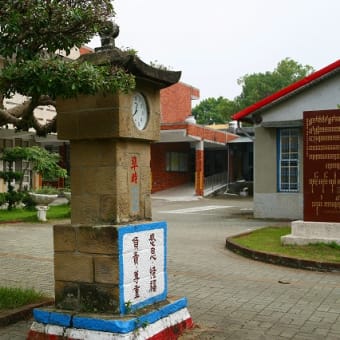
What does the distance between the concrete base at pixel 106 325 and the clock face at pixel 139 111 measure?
5.98ft

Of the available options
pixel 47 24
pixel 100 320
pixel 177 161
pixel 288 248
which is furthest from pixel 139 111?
pixel 177 161

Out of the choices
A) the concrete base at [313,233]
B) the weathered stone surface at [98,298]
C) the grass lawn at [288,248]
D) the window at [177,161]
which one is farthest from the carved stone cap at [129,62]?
the window at [177,161]

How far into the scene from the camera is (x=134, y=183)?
17.1 feet

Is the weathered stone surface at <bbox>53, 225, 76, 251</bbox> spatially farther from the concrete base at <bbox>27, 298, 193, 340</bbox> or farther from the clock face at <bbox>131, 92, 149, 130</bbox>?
the clock face at <bbox>131, 92, 149, 130</bbox>

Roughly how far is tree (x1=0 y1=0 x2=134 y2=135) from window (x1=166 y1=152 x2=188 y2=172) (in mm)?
Answer: 28995

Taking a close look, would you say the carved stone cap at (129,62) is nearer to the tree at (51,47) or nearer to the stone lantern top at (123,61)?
the stone lantern top at (123,61)

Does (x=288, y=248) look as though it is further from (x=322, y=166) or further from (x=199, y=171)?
(x=199, y=171)

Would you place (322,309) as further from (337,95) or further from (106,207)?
(337,95)

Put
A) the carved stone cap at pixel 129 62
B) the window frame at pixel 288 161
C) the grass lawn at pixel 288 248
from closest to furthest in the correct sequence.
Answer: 1. the carved stone cap at pixel 129 62
2. the grass lawn at pixel 288 248
3. the window frame at pixel 288 161

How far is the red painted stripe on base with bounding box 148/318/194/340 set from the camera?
194 inches

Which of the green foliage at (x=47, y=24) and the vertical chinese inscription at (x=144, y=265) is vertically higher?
the green foliage at (x=47, y=24)

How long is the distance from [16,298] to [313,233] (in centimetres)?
645

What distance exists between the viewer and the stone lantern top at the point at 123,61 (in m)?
4.92

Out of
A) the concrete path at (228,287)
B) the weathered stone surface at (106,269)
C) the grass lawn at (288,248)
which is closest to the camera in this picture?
the weathered stone surface at (106,269)
